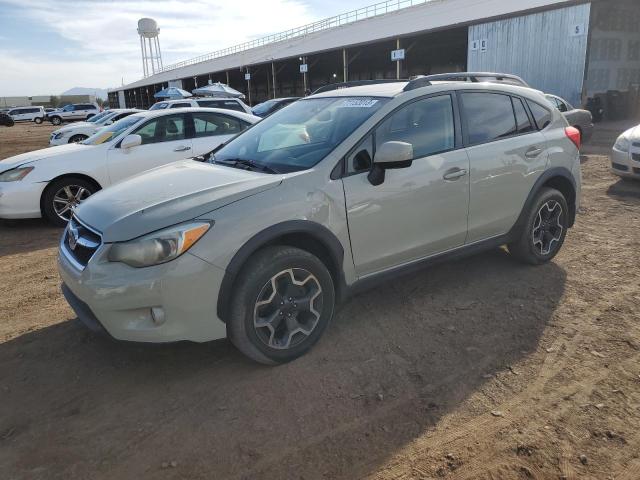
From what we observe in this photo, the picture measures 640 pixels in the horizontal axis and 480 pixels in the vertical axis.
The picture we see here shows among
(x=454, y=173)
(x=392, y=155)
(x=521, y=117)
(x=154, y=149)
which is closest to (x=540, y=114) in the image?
(x=521, y=117)

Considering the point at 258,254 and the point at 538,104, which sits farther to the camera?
the point at 538,104

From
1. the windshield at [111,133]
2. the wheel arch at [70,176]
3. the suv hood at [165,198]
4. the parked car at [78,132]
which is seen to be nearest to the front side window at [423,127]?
the suv hood at [165,198]

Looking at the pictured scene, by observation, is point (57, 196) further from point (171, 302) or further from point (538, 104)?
point (538, 104)

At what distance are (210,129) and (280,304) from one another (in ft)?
17.4

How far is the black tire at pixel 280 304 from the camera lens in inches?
117

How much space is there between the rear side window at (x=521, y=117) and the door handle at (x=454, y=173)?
0.95 m

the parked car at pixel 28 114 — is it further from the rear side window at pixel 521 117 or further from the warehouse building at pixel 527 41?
the rear side window at pixel 521 117

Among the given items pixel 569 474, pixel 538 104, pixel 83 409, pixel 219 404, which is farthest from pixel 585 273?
pixel 83 409

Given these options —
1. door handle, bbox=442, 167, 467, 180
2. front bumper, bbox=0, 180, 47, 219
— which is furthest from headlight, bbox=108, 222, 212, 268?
front bumper, bbox=0, 180, 47, 219

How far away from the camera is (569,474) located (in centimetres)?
232

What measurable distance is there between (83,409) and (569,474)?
257 cm

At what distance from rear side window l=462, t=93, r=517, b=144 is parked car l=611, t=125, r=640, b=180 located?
16.0 feet

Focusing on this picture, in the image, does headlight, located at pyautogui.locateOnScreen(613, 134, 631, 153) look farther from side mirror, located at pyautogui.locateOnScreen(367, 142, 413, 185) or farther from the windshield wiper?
the windshield wiper

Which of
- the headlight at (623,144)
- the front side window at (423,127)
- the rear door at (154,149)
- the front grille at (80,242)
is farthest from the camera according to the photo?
the headlight at (623,144)
